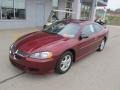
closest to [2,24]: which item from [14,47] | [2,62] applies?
[2,62]

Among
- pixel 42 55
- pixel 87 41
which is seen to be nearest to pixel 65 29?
pixel 87 41

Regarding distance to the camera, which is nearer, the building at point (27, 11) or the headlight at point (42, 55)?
the headlight at point (42, 55)

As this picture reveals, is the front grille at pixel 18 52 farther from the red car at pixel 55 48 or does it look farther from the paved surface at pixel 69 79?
the paved surface at pixel 69 79

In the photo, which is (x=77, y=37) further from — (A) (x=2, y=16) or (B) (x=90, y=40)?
(A) (x=2, y=16)

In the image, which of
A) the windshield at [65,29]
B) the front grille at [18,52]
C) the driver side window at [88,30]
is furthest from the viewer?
the driver side window at [88,30]

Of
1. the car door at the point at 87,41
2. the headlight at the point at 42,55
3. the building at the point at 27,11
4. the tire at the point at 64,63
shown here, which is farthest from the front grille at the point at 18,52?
the building at the point at 27,11

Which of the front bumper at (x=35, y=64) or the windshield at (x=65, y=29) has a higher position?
the windshield at (x=65, y=29)

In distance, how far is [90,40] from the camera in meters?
5.56

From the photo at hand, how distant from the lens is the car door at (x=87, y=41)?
16.6 ft

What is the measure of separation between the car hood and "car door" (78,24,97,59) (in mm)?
754

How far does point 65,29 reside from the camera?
205 inches

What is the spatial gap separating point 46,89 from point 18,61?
102 cm

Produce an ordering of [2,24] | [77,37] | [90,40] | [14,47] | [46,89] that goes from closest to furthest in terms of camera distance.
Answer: [46,89]
[14,47]
[77,37]
[90,40]
[2,24]

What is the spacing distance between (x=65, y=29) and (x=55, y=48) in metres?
1.32
